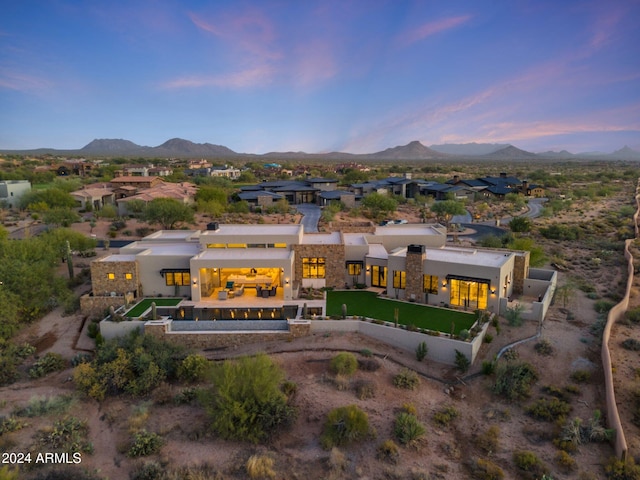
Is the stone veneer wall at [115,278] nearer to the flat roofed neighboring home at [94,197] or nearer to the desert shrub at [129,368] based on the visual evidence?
the desert shrub at [129,368]

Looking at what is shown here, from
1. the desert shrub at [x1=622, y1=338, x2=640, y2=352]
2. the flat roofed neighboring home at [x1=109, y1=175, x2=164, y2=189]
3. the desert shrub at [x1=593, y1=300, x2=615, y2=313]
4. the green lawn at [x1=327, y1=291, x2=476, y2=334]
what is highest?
the flat roofed neighboring home at [x1=109, y1=175, x2=164, y2=189]

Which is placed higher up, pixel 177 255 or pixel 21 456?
pixel 177 255

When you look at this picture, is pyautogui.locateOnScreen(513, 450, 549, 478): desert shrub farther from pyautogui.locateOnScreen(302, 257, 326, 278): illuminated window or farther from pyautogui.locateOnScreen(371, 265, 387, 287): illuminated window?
pyautogui.locateOnScreen(302, 257, 326, 278): illuminated window

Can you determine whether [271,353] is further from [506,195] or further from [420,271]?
[506,195]

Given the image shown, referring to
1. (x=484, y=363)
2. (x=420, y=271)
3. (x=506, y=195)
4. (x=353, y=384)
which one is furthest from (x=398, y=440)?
(x=506, y=195)

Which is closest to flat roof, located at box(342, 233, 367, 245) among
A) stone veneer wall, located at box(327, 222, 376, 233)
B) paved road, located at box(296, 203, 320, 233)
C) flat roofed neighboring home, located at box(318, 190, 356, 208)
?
stone veneer wall, located at box(327, 222, 376, 233)
